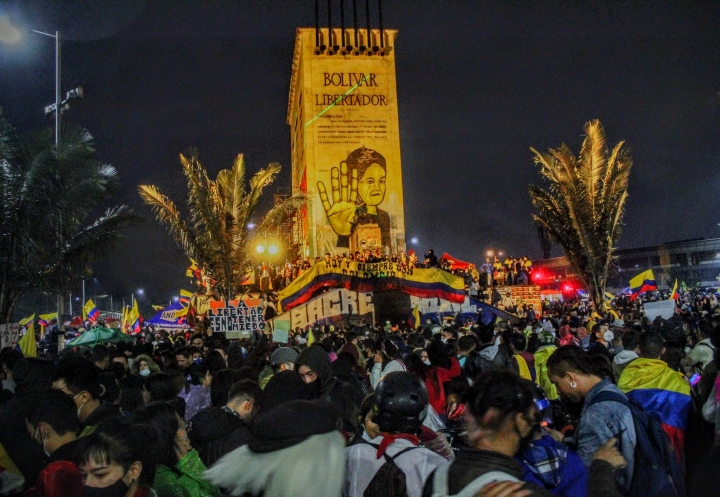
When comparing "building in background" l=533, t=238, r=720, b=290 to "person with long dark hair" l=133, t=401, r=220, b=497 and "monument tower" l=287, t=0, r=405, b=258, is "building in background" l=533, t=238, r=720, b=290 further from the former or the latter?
"person with long dark hair" l=133, t=401, r=220, b=497

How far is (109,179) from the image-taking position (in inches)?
625

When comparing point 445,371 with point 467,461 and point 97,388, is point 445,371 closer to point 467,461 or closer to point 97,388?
point 97,388

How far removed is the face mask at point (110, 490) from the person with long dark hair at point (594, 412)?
2.25 metres

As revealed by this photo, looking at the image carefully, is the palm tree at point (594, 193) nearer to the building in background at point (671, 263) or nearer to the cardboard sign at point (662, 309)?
the cardboard sign at point (662, 309)

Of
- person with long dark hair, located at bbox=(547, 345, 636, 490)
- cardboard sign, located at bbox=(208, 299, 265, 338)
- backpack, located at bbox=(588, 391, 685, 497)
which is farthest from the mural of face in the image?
backpack, located at bbox=(588, 391, 685, 497)

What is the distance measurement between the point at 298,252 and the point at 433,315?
2071cm

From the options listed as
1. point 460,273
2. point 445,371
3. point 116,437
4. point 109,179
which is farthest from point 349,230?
point 116,437

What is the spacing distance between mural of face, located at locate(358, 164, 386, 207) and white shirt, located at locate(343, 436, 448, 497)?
35.8 m

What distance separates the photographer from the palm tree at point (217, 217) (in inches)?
760

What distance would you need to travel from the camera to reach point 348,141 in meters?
38.9

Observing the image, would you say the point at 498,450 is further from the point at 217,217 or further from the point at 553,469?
the point at 217,217

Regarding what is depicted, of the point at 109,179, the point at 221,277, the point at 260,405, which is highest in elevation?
the point at 109,179

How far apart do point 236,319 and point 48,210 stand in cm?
487

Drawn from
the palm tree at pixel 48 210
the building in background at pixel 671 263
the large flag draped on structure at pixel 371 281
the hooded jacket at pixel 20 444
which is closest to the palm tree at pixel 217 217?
the palm tree at pixel 48 210
